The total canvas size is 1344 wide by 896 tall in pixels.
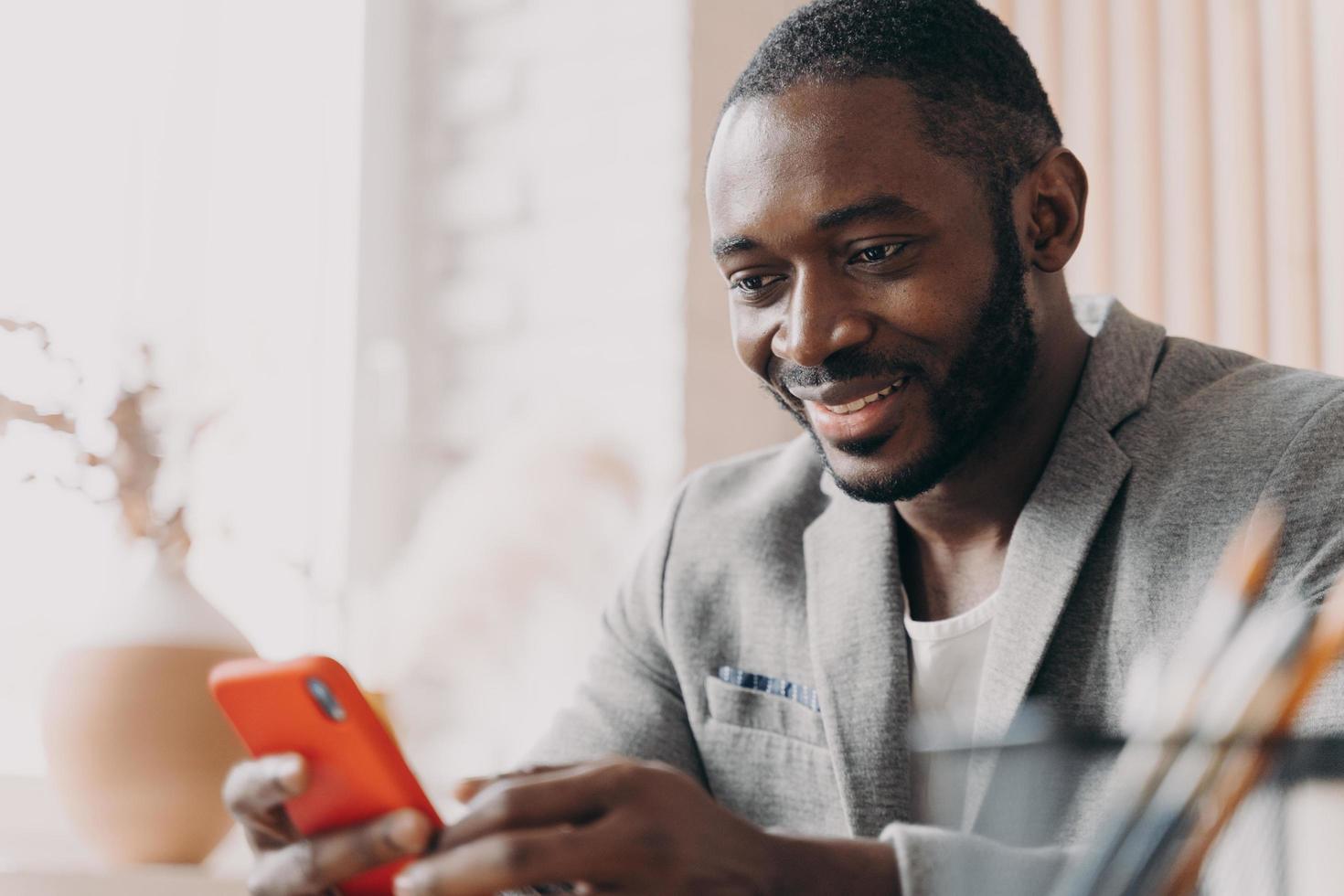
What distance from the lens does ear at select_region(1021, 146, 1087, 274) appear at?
1201 millimetres

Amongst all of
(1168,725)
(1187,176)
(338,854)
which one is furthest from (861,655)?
(1187,176)

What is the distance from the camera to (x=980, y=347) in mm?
1150

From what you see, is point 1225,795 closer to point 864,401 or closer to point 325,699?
point 325,699

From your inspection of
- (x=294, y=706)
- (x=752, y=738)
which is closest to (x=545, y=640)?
(x=752, y=738)

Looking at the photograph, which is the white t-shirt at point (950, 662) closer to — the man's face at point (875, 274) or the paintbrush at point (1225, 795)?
the man's face at point (875, 274)

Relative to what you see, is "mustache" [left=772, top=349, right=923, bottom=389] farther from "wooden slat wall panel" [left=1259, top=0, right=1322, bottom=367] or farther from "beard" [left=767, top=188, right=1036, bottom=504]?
"wooden slat wall panel" [left=1259, top=0, right=1322, bottom=367]

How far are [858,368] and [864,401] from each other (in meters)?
0.04

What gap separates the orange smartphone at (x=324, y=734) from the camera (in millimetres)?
768

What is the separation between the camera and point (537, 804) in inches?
26.8

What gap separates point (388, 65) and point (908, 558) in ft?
3.76

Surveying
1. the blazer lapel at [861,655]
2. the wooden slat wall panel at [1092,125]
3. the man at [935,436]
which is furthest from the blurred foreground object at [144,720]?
the wooden slat wall panel at [1092,125]

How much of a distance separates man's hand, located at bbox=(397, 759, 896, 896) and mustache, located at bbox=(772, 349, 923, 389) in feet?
1.58

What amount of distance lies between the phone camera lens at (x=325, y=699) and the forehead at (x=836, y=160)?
536 mm

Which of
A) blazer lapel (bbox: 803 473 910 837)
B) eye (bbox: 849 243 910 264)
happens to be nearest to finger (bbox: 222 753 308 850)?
blazer lapel (bbox: 803 473 910 837)
